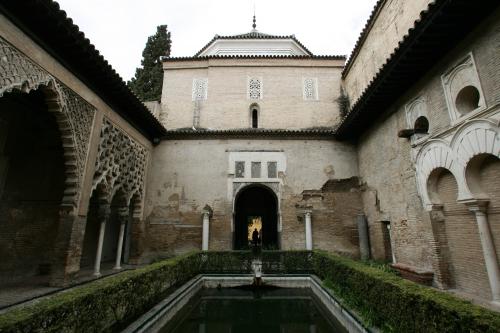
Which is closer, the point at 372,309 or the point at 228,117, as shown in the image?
the point at 372,309

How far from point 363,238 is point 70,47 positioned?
11852 millimetres

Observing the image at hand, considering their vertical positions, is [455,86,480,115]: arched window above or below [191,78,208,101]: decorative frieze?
→ below

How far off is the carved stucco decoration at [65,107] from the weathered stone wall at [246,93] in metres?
6.93

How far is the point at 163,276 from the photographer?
21.6 ft

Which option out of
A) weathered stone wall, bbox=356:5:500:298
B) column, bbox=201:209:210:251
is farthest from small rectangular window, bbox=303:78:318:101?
column, bbox=201:209:210:251

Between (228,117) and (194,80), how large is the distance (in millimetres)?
3061

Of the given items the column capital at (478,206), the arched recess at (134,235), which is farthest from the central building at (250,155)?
the column capital at (478,206)

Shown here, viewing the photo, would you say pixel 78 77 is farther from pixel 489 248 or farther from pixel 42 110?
pixel 489 248

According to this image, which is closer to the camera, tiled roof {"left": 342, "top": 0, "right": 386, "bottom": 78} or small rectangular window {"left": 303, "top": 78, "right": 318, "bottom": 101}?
tiled roof {"left": 342, "top": 0, "right": 386, "bottom": 78}

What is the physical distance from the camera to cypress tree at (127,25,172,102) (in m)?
19.3

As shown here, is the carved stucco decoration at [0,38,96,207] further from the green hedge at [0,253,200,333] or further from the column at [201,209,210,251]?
the column at [201,209,210,251]

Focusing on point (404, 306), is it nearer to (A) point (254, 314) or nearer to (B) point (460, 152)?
(A) point (254, 314)

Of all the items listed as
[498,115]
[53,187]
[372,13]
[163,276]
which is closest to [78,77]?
[53,187]

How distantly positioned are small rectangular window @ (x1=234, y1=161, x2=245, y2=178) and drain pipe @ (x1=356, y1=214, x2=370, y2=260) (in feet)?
18.1
